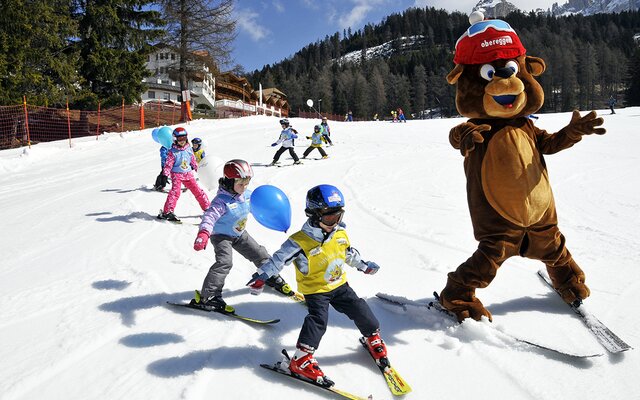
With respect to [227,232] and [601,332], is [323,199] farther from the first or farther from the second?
[601,332]

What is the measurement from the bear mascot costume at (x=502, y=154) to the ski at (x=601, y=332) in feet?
0.40

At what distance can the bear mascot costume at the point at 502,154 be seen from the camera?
A: 3.25 metres

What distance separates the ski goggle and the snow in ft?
3.72

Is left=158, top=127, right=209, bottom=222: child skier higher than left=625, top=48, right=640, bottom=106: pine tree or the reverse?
the reverse

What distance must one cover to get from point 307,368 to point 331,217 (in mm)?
1129

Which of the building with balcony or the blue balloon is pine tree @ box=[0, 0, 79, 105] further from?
the blue balloon

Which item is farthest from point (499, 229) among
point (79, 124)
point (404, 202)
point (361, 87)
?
point (361, 87)

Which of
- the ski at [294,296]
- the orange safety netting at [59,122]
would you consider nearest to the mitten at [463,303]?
the ski at [294,296]

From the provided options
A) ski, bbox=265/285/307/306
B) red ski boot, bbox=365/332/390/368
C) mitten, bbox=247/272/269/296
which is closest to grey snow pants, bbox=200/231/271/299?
ski, bbox=265/285/307/306

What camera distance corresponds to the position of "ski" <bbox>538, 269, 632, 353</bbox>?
2.96 metres

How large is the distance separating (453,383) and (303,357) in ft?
3.60

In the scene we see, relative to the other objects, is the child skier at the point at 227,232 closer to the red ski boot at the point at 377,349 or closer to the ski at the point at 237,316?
the ski at the point at 237,316

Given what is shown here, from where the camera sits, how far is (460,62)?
138 inches

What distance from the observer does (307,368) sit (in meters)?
2.83
